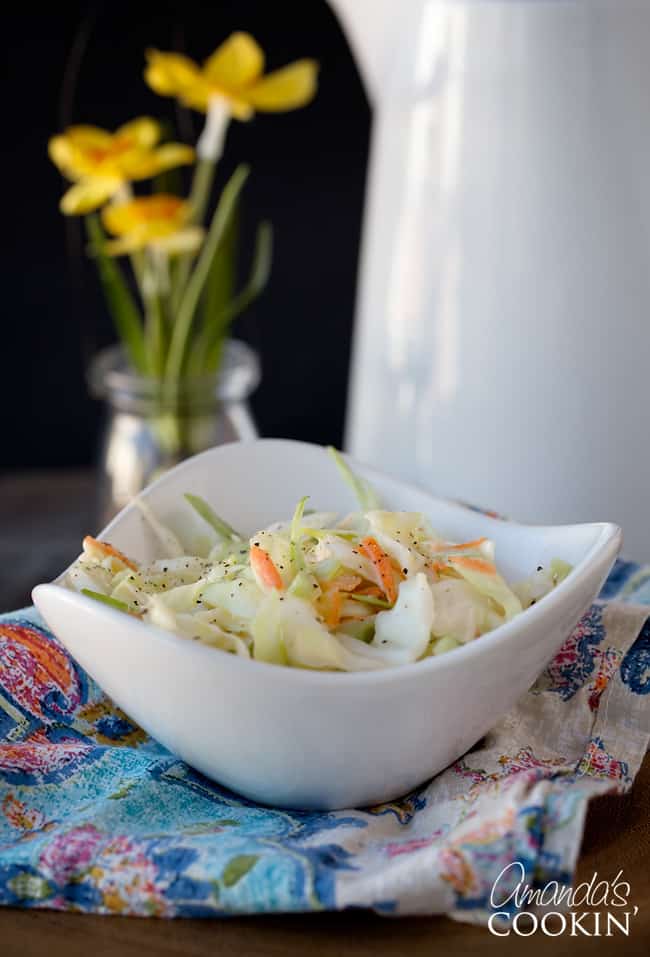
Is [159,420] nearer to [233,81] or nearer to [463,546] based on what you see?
[233,81]

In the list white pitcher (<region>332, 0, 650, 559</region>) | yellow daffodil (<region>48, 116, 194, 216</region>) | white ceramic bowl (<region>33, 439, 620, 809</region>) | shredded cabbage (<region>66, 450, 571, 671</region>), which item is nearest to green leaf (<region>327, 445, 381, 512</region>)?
shredded cabbage (<region>66, 450, 571, 671</region>)

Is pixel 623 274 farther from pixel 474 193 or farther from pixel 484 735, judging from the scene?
pixel 484 735

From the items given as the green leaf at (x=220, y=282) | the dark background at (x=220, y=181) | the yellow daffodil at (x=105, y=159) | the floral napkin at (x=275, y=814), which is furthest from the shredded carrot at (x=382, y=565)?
the dark background at (x=220, y=181)

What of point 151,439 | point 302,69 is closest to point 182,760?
point 151,439

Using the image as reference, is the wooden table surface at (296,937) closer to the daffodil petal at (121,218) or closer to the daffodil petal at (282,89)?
the daffodil petal at (121,218)

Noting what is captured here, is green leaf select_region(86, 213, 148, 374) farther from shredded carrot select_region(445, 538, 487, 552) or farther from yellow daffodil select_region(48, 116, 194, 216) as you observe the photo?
shredded carrot select_region(445, 538, 487, 552)
